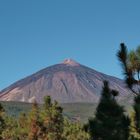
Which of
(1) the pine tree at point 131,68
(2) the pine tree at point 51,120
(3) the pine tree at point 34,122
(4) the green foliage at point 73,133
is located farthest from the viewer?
(4) the green foliage at point 73,133

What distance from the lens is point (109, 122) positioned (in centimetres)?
2159

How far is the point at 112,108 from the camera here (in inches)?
870

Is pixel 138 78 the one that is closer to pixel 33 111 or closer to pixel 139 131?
pixel 139 131

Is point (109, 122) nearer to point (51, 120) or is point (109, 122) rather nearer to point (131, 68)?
point (131, 68)

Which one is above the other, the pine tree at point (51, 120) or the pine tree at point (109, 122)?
the pine tree at point (51, 120)

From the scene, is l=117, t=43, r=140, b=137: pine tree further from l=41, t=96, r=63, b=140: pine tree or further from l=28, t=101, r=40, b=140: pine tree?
l=28, t=101, r=40, b=140: pine tree

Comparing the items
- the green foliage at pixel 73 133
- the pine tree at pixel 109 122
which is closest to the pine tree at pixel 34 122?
the green foliage at pixel 73 133

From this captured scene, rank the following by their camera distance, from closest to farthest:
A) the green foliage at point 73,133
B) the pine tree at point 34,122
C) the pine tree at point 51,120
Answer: the pine tree at point 51,120 < the pine tree at point 34,122 < the green foliage at point 73,133

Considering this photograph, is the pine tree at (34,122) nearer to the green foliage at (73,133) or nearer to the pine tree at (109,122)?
the green foliage at (73,133)

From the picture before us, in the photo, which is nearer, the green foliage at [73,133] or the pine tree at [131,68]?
the pine tree at [131,68]

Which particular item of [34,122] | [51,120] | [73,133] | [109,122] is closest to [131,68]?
[109,122]

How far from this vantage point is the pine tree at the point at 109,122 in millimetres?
21459

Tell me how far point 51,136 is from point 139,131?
77715 millimetres

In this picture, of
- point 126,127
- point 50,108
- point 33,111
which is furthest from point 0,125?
point 126,127
